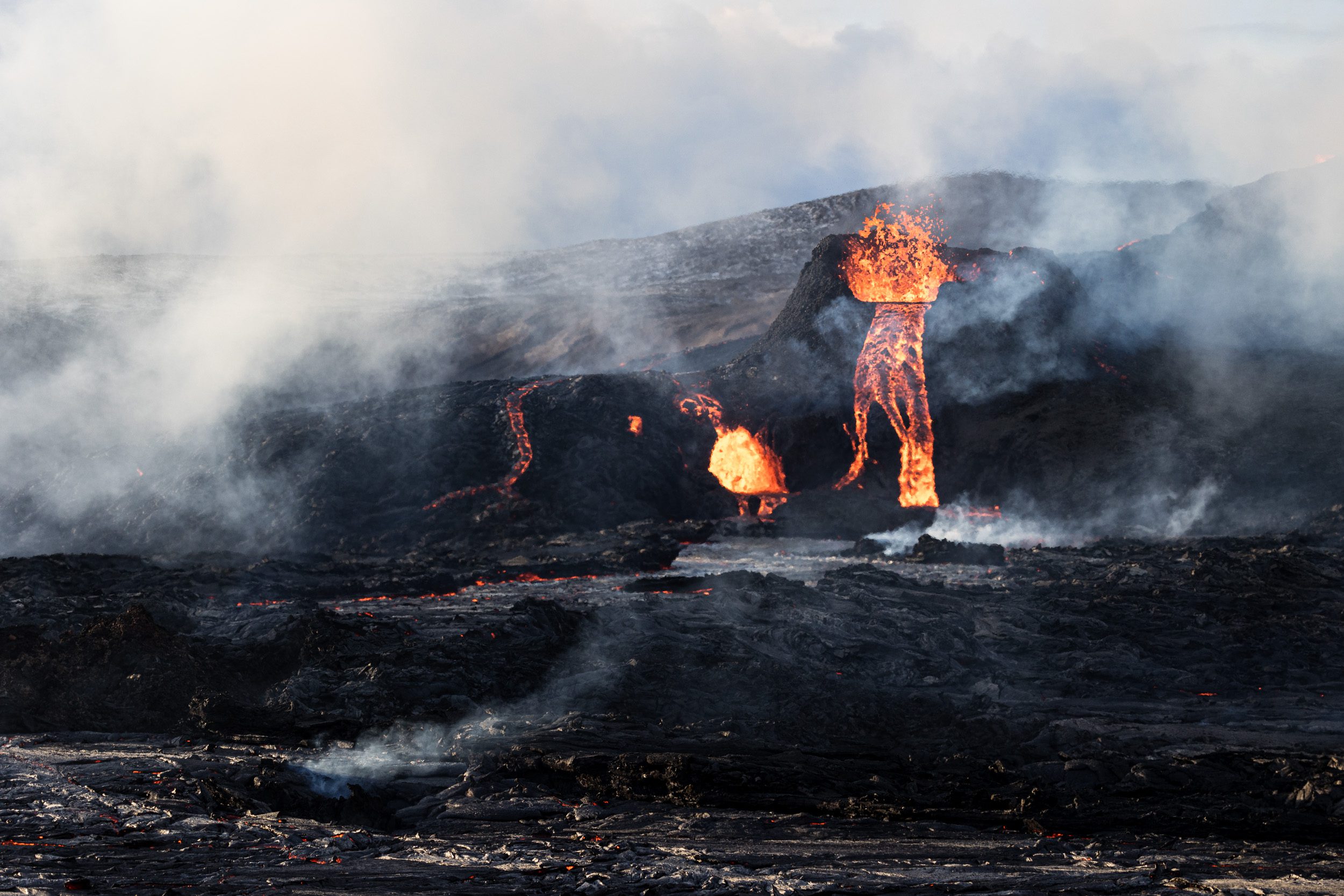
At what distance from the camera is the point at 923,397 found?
37.4m

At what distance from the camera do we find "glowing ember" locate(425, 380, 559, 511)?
116 ft

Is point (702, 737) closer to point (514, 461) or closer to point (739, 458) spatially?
point (514, 461)

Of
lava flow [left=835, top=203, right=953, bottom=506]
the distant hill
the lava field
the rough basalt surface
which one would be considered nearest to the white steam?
the lava field

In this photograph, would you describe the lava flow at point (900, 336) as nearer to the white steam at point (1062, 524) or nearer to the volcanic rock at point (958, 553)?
the white steam at point (1062, 524)

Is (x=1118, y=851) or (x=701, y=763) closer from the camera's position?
(x=1118, y=851)

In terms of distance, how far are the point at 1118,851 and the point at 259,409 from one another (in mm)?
46937

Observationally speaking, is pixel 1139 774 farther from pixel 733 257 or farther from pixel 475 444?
pixel 733 257

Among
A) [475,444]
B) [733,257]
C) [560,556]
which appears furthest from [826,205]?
[560,556]

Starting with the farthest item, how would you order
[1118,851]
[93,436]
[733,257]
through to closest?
[733,257], [93,436], [1118,851]

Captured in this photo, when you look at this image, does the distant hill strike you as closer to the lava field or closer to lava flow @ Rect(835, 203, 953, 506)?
lava flow @ Rect(835, 203, 953, 506)

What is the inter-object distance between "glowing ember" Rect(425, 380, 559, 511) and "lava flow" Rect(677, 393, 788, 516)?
20.3 ft

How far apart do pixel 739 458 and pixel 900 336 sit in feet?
25.1

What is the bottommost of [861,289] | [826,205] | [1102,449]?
[1102,449]

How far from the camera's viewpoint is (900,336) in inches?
1508
